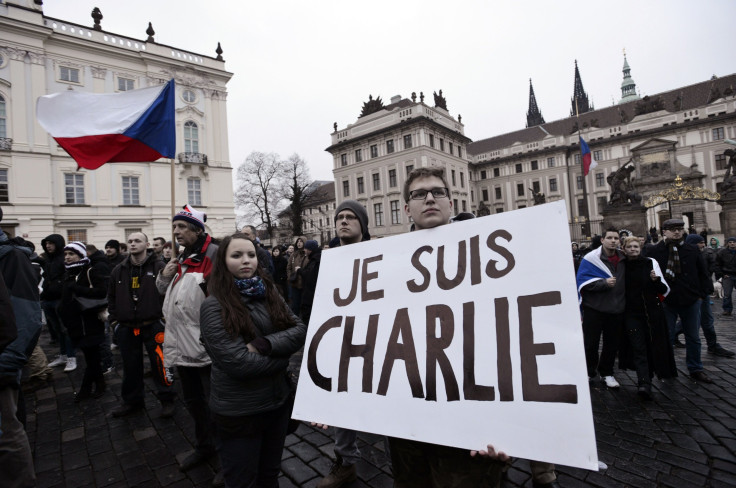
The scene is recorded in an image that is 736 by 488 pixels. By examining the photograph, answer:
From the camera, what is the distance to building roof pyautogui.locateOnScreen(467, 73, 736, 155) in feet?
144

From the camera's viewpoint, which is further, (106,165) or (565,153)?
(565,153)

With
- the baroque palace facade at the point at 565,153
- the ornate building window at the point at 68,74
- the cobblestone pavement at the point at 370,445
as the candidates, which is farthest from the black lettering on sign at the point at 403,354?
the baroque palace facade at the point at 565,153

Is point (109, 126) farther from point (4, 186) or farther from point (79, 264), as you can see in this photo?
point (4, 186)

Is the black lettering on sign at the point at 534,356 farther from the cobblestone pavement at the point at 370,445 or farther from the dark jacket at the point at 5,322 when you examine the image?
the dark jacket at the point at 5,322

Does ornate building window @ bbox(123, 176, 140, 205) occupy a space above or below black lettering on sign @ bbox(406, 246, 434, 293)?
above

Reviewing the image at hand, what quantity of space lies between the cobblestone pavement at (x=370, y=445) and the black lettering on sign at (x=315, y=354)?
1373mm

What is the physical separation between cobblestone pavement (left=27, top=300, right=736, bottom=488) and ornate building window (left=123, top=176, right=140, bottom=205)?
25.6 meters

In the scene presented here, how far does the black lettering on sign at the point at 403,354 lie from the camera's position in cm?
157

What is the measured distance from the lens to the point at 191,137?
1104 inches

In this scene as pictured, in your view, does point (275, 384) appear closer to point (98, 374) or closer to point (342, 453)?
point (342, 453)

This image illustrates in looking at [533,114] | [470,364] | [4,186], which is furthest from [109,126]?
[533,114]

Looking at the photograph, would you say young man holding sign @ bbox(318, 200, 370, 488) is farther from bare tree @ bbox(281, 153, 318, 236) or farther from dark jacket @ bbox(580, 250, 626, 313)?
bare tree @ bbox(281, 153, 318, 236)

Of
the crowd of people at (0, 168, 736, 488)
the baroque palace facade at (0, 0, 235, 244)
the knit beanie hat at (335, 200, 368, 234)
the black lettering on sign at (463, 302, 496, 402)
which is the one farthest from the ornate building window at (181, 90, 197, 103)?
the black lettering on sign at (463, 302, 496, 402)

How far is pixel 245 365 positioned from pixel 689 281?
5.62 m
